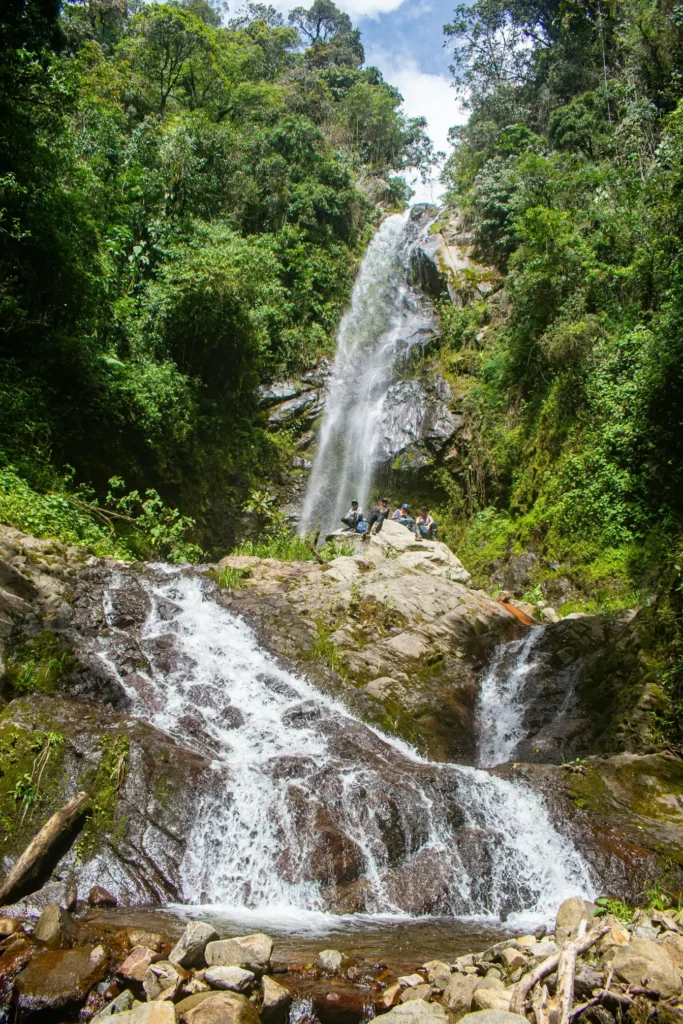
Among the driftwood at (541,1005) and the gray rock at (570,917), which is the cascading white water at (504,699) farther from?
the driftwood at (541,1005)

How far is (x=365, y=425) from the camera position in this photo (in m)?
23.0

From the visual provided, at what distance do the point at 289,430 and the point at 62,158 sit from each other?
11.2 meters

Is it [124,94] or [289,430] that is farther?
[124,94]

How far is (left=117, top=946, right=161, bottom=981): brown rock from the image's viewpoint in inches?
164

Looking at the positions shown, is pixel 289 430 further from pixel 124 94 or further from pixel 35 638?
pixel 124 94

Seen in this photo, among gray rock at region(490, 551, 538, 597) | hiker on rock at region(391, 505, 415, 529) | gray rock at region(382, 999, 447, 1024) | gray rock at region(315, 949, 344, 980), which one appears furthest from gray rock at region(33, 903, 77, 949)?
gray rock at region(490, 551, 538, 597)

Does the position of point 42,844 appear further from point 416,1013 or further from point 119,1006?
point 416,1013

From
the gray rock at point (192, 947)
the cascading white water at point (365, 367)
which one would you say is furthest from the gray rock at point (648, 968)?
the cascading white water at point (365, 367)

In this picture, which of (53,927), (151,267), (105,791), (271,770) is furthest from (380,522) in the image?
(53,927)

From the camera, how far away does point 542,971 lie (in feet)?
12.9

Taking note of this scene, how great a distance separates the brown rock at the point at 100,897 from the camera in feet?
18.7

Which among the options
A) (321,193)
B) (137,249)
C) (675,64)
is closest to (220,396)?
(137,249)

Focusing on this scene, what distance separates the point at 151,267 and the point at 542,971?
20.6 metres

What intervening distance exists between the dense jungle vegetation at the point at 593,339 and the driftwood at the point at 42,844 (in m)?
7.04
